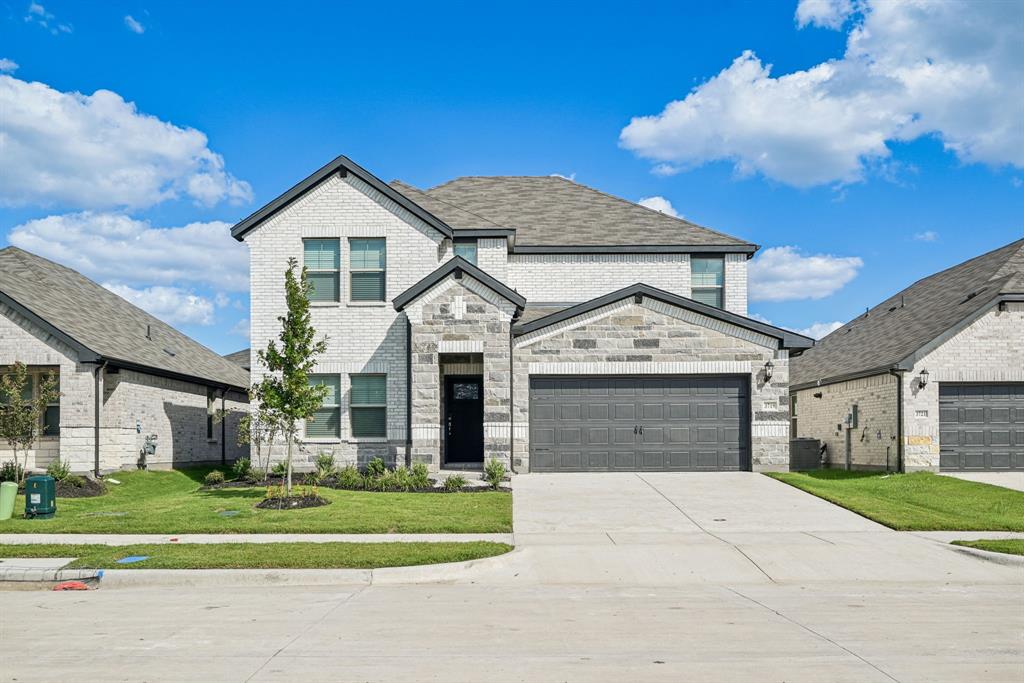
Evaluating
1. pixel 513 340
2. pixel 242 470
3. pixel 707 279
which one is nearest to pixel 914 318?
pixel 707 279

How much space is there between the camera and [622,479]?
70.3 ft

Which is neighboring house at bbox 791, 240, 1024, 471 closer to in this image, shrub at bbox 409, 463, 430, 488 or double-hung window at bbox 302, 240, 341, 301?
shrub at bbox 409, 463, 430, 488

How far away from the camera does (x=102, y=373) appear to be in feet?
74.5

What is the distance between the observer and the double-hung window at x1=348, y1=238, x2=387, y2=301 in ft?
78.8

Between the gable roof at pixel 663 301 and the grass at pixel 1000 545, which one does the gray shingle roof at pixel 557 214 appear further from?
the grass at pixel 1000 545

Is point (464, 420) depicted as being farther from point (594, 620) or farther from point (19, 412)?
point (594, 620)

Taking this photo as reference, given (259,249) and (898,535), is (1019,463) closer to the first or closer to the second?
(898,535)

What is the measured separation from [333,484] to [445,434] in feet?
14.0

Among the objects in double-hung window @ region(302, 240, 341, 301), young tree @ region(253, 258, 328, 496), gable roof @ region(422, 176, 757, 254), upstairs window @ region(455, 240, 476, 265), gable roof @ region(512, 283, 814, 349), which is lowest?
young tree @ region(253, 258, 328, 496)

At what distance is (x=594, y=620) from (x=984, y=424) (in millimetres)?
19542

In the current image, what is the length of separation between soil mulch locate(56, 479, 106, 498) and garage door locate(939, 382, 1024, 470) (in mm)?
21856

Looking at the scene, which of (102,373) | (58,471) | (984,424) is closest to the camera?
(58,471)

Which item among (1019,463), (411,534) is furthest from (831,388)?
(411,534)

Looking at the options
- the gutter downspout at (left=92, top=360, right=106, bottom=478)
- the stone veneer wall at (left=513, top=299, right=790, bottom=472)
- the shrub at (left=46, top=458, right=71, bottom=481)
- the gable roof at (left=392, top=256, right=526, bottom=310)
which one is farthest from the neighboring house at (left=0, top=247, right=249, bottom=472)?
the stone veneer wall at (left=513, top=299, right=790, bottom=472)
